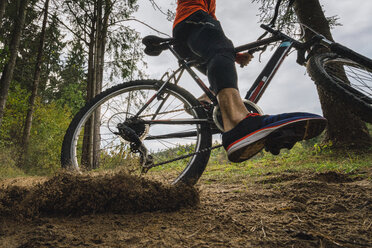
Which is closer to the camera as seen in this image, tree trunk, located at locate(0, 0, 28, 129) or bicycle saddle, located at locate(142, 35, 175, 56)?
bicycle saddle, located at locate(142, 35, 175, 56)

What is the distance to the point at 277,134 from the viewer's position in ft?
4.40

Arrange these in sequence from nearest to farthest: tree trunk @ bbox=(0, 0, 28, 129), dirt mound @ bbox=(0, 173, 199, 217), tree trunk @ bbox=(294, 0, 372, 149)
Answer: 1. dirt mound @ bbox=(0, 173, 199, 217)
2. tree trunk @ bbox=(294, 0, 372, 149)
3. tree trunk @ bbox=(0, 0, 28, 129)

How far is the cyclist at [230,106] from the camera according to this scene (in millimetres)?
1341

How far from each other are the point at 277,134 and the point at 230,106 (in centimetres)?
37

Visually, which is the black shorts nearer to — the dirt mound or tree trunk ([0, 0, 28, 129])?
the dirt mound

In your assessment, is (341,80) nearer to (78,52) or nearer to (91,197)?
(91,197)


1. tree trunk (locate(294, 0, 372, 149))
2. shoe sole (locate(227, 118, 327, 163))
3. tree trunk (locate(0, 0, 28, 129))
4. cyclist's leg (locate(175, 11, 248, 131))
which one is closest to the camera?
shoe sole (locate(227, 118, 327, 163))

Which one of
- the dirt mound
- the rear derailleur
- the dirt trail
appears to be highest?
the rear derailleur

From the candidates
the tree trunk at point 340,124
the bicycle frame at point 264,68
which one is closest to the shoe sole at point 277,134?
the bicycle frame at point 264,68

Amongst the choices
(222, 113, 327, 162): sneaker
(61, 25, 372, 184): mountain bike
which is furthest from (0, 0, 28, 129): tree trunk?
(222, 113, 327, 162): sneaker

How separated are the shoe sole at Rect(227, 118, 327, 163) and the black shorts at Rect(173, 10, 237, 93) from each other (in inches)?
17.0

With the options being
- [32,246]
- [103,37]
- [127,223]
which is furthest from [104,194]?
[103,37]

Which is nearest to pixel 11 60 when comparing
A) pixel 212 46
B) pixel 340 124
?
pixel 212 46

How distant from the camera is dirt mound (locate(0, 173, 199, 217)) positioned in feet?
3.94
